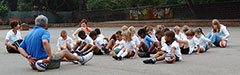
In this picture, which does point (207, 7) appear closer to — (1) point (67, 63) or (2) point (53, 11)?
(2) point (53, 11)

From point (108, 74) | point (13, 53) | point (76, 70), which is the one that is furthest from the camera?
point (13, 53)

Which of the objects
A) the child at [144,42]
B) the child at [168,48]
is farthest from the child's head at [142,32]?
the child at [168,48]

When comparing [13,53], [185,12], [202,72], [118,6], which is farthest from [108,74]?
[118,6]

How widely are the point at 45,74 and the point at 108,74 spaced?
137 centimetres

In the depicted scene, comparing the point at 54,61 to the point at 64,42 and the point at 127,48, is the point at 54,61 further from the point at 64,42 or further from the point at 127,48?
the point at 64,42

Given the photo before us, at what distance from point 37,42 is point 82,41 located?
398 centimetres

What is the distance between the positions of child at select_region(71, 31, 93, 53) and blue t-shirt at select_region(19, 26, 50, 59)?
3305 millimetres

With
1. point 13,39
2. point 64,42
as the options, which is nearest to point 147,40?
point 64,42

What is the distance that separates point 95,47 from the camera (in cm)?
1065

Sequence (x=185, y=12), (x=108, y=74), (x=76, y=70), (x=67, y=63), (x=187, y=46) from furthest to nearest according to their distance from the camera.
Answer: (x=185, y=12)
(x=187, y=46)
(x=67, y=63)
(x=76, y=70)
(x=108, y=74)

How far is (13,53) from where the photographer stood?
1200cm

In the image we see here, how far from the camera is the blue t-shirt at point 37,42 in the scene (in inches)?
280

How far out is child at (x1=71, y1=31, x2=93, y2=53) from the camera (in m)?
10.7

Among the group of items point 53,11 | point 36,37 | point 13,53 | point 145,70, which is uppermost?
point 36,37
